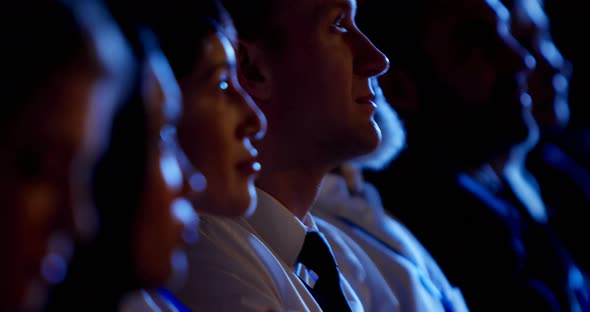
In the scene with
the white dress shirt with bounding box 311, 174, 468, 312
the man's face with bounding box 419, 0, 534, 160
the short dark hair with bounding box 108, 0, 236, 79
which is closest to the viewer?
the short dark hair with bounding box 108, 0, 236, 79

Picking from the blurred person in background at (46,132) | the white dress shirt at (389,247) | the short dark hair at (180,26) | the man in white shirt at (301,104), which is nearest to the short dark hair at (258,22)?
the man in white shirt at (301,104)

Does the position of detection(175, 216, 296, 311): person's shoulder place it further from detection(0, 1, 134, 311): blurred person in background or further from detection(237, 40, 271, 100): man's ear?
detection(0, 1, 134, 311): blurred person in background

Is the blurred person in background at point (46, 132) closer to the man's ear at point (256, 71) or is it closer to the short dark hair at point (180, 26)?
the short dark hair at point (180, 26)

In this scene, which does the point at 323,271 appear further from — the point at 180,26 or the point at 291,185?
the point at 180,26

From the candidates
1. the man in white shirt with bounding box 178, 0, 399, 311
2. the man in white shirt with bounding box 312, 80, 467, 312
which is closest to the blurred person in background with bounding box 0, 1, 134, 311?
the man in white shirt with bounding box 178, 0, 399, 311

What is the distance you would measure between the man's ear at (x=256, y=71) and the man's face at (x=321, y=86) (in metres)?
0.01

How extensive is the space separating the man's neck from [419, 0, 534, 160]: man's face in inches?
27.3

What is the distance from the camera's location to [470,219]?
5.67 ft

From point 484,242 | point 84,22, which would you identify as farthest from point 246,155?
point 484,242

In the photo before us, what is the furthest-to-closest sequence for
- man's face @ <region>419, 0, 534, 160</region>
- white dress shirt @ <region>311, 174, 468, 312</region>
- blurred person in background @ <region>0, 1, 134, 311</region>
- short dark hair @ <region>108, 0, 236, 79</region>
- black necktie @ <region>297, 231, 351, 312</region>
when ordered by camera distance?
1. man's face @ <region>419, 0, 534, 160</region>
2. white dress shirt @ <region>311, 174, 468, 312</region>
3. black necktie @ <region>297, 231, 351, 312</region>
4. short dark hair @ <region>108, 0, 236, 79</region>
5. blurred person in background @ <region>0, 1, 134, 311</region>

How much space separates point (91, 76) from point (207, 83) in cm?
43

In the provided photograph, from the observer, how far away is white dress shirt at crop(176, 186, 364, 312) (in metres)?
0.99

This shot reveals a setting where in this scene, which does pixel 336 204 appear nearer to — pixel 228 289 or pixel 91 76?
pixel 228 289

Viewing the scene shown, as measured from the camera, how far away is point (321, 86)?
1.16 m
